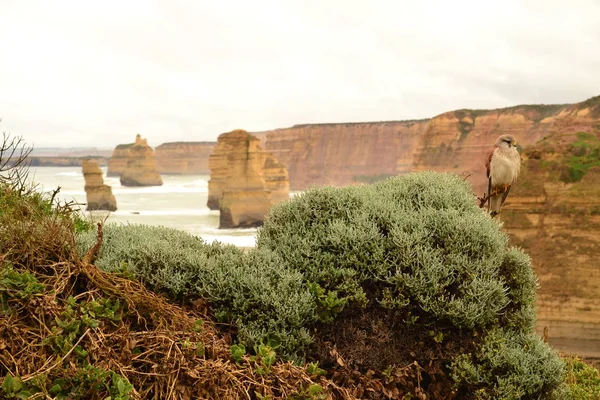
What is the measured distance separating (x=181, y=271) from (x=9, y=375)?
1788mm

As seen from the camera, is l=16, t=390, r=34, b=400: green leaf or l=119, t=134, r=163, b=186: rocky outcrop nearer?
l=16, t=390, r=34, b=400: green leaf

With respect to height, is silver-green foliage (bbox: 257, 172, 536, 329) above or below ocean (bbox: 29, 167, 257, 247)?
above

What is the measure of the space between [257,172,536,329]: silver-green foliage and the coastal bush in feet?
0.03

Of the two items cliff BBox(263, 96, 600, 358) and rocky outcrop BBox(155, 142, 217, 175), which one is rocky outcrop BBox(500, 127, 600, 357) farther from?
rocky outcrop BBox(155, 142, 217, 175)

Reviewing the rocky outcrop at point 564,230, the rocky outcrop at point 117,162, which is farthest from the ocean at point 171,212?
the rocky outcrop at point 564,230

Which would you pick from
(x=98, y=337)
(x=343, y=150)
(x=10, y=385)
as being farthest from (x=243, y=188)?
(x=343, y=150)

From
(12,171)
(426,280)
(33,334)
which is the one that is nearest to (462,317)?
(426,280)

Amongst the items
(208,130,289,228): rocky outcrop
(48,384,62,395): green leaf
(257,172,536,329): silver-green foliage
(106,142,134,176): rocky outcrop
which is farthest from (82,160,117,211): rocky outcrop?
(106,142,134,176): rocky outcrop

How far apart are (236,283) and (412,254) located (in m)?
1.65

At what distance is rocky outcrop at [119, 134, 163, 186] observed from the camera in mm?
89250

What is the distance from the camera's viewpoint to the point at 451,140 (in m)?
58.2

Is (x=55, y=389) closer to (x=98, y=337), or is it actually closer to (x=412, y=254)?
(x=98, y=337)

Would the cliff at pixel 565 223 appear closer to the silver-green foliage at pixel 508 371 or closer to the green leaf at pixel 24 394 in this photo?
the silver-green foliage at pixel 508 371

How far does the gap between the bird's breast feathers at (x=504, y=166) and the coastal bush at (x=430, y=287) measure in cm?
206
